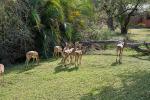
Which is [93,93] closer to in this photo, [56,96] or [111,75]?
[56,96]

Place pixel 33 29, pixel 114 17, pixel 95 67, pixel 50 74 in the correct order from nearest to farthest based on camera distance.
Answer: pixel 50 74
pixel 95 67
pixel 33 29
pixel 114 17

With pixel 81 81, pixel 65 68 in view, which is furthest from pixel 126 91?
pixel 65 68

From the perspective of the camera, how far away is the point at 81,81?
1020cm

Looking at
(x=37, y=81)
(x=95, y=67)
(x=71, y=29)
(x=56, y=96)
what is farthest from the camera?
(x=71, y=29)

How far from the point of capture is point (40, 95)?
889cm

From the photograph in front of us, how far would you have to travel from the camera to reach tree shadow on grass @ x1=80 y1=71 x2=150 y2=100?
27.6 feet

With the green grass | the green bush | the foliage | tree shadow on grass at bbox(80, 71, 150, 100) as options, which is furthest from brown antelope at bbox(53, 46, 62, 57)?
tree shadow on grass at bbox(80, 71, 150, 100)

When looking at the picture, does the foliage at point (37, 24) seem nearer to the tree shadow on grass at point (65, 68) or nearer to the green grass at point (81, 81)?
the green grass at point (81, 81)

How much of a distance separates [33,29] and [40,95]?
19.9 ft

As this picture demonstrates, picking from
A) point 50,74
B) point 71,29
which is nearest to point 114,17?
point 71,29

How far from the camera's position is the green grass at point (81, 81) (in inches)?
344

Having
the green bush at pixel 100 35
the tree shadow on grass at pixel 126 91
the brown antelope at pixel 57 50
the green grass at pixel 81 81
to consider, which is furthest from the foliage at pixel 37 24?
the tree shadow on grass at pixel 126 91

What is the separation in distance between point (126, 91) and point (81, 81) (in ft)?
5.45

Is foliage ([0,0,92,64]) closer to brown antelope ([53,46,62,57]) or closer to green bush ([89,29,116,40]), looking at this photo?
brown antelope ([53,46,62,57])
